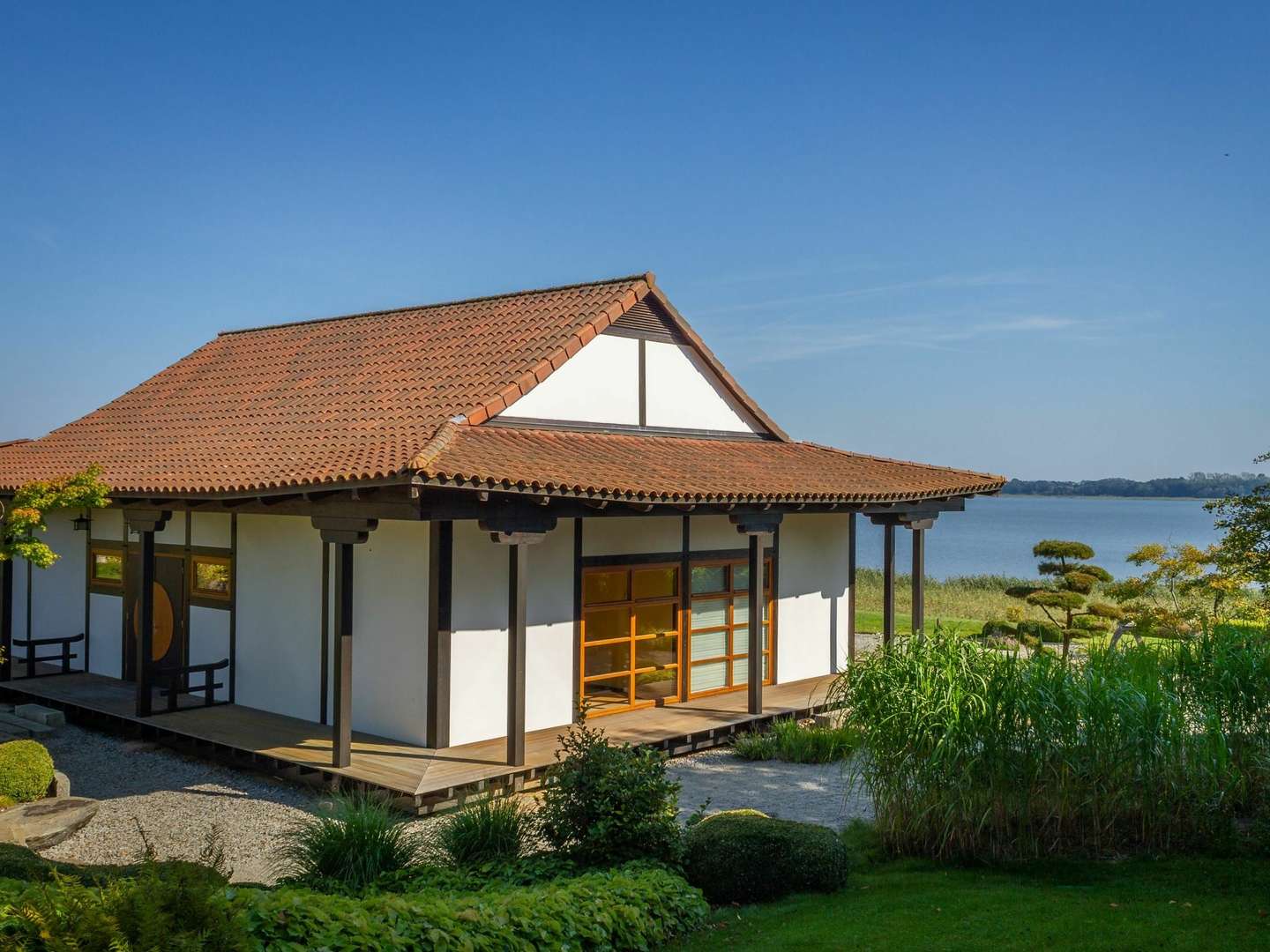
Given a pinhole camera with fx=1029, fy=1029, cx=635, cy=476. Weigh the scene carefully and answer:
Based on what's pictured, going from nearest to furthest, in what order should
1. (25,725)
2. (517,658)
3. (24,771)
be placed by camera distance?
1. (24,771)
2. (517,658)
3. (25,725)

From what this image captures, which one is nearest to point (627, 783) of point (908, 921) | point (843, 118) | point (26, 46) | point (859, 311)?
point (908, 921)

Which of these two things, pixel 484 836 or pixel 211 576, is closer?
pixel 484 836

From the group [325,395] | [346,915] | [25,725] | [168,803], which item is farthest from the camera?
[325,395]

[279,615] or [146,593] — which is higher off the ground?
[146,593]

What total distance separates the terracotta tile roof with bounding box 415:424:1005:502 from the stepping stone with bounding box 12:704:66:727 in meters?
6.60

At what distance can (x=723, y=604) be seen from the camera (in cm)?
1484

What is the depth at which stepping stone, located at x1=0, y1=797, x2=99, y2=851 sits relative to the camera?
892 centimetres

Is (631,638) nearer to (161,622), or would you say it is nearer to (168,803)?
(168,803)

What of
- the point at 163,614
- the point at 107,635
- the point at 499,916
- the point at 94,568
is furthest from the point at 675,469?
the point at 94,568

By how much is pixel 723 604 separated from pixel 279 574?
6.08 meters

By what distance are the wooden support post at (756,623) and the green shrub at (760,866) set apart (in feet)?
19.6

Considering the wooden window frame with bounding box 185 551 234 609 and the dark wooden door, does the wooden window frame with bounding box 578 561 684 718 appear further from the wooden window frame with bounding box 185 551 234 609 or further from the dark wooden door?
the dark wooden door

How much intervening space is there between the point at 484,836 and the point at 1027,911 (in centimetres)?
378

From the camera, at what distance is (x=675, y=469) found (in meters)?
13.0
